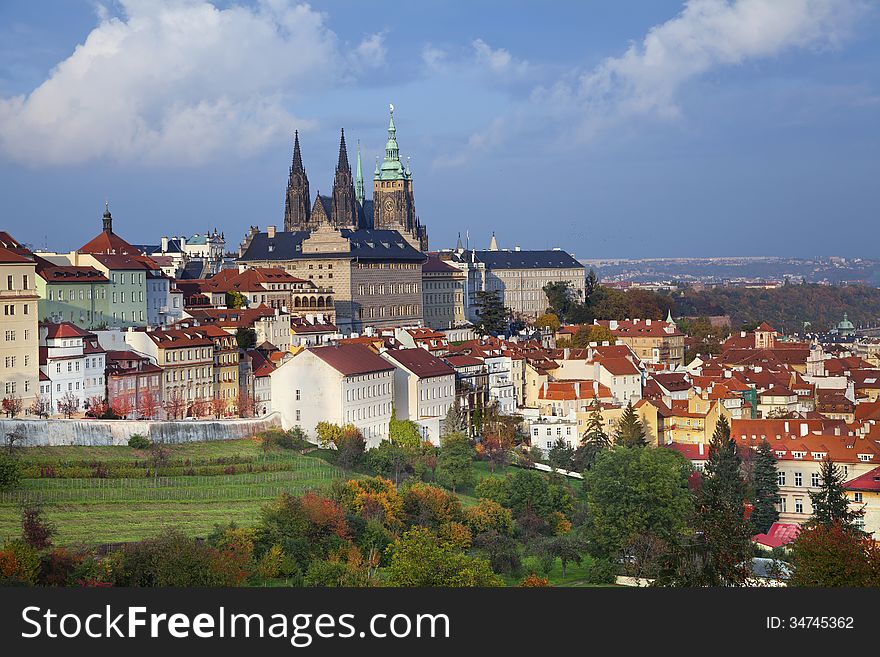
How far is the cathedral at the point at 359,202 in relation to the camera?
125762mm

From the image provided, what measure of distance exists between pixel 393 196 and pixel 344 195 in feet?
16.7

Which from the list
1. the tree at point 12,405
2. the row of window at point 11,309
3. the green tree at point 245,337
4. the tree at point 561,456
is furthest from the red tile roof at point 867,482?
the row of window at point 11,309

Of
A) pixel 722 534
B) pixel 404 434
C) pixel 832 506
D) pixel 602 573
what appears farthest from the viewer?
pixel 404 434

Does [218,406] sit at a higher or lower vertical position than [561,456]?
higher

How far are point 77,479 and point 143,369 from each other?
43.4ft

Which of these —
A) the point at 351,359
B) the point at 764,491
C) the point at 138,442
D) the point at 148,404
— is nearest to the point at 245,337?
the point at 351,359

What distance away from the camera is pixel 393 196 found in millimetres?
131500

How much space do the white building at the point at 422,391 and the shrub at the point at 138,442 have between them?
14.3m

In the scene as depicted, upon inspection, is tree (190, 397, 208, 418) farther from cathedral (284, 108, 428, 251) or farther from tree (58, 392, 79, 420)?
cathedral (284, 108, 428, 251)

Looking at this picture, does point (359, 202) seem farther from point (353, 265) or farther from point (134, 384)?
point (134, 384)

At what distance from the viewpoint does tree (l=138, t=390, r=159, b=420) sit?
58.8 meters

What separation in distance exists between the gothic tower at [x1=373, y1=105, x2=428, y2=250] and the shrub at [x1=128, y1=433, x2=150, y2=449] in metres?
77.9

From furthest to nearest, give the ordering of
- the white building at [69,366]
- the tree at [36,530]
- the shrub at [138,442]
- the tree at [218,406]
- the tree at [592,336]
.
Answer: the tree at [592,336], the tree at [218,406], the white building at [69,366], the shrub at [138,442], the tree at [36,530]

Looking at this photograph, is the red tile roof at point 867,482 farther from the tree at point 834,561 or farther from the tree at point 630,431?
the tree at point 834,561
